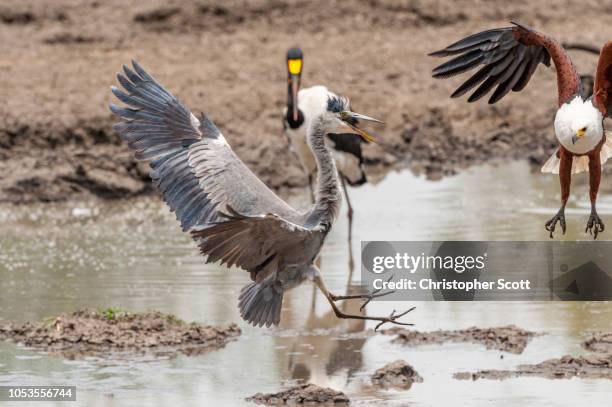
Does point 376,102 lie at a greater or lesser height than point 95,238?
greater

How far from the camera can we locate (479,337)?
8328 mm

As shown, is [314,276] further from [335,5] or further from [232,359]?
[335,5]

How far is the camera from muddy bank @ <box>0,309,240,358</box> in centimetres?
823

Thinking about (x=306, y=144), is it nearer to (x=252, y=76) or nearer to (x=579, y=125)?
(x=252, y=76)

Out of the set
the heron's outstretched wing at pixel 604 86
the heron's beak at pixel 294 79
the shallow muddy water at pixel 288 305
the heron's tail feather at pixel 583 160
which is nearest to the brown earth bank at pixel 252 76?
the shallow muddy water at pixel 288 305

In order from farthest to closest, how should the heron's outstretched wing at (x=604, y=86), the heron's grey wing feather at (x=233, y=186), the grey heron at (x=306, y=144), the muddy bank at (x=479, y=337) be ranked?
the grey heron at (x=306, y=144) → the muddy bank at (x=479, y=337) → the heron's grey wing feather at (x=233, y=186) → the heron's outstretched wing at (x=604, y=86)

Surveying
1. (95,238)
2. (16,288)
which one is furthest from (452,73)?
(95,238)

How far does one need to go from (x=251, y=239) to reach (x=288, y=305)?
3042 millimetres

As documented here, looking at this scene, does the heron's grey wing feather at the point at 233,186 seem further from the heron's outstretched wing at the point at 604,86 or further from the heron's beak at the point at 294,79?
the heron's beak at the point at 294,79

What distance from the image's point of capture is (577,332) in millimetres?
8406

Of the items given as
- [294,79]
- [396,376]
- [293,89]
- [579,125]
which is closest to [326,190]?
[396,376]

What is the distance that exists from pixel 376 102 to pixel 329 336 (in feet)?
24.3

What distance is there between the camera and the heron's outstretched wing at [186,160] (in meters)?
7.09

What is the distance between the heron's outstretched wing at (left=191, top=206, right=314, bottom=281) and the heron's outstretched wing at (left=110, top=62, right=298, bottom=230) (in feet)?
0.94
